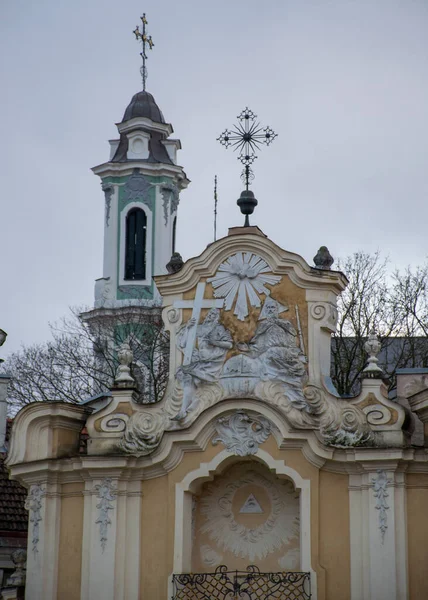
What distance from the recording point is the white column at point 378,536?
53.7ft

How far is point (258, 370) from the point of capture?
17.4 metres

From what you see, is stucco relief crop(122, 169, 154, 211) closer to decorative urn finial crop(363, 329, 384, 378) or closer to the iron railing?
decorative urn finial crop(363, 329, 384, 378)

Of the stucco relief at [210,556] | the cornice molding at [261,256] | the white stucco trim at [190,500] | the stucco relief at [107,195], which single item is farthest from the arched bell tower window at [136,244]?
the white stucco trim at [190,500]

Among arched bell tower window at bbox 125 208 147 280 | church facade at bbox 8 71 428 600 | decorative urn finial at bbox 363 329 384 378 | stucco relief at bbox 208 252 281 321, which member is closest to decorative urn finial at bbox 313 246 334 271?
church facade at bbox 8 71 428 600

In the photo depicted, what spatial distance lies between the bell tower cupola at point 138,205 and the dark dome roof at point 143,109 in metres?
0.15

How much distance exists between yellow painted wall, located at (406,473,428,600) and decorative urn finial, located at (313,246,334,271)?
9.70 ft

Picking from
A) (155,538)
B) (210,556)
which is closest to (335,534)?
(210,556)

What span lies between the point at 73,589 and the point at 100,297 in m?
18.3

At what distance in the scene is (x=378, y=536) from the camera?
54.2 feet

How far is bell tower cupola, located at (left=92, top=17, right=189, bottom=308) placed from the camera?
3625cm

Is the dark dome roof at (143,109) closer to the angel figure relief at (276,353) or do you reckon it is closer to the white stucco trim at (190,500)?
the angel figure relief at (276,353)

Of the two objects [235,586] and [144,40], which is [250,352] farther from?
[144,40]

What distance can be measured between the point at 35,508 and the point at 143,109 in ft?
71.0

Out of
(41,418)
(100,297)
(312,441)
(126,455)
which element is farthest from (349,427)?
(100,297)
